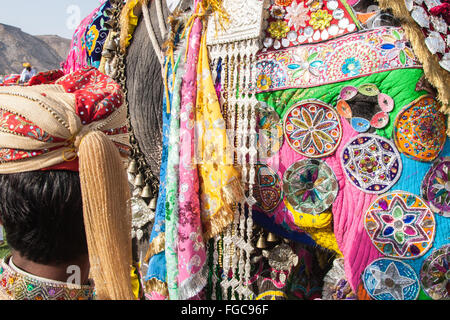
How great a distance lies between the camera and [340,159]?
1312 millimetres

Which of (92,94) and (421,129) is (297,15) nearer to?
(421,129)

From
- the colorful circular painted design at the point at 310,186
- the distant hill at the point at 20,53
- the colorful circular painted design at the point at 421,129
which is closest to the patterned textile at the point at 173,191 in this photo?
the colorful circular painted design at the point at 310,186

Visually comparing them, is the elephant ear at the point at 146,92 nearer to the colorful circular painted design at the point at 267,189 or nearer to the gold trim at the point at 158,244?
the gold trim at the point at 158,244

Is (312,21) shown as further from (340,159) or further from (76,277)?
(76,277)

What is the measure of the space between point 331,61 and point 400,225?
535mm

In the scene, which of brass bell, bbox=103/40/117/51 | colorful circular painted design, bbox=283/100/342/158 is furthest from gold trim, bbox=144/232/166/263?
brass bell, bbox=103/40/117/51

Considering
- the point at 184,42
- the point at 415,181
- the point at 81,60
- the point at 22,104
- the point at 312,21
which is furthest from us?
the point at 81,60

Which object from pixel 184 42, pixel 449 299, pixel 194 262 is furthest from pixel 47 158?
pixel 449 299

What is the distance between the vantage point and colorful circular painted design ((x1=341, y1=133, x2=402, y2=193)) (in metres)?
1.26

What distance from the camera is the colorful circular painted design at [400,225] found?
1.24m

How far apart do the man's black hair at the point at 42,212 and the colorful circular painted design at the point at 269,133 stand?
0.69 meters

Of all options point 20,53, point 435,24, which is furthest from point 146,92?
point 20,53

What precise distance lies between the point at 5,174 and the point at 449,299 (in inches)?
49.8

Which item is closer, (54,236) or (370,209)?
(54,236)
